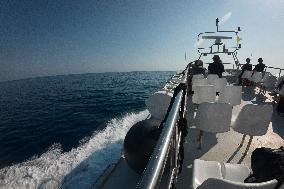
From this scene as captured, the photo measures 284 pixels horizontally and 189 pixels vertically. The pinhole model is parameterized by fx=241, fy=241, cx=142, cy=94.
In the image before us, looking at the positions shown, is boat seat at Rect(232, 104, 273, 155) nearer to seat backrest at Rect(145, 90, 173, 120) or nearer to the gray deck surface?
the gray deck surface

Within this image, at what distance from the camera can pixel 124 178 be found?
4188mm

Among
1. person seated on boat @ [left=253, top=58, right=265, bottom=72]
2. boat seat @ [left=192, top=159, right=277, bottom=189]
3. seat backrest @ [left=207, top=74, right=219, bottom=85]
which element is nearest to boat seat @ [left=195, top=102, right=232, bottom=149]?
boat seat @ [left=192, top=159, right=277, bottom=189]

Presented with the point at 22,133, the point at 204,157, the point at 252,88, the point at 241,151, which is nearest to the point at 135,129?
the point at 204,157

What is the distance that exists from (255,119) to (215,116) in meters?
0.76

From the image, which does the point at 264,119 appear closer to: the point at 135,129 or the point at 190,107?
the point at 135,129

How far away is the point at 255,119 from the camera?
466cm

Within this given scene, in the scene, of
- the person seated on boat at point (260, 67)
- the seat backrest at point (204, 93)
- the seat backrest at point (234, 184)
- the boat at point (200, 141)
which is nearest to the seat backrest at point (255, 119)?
the boat at point (200, 141)

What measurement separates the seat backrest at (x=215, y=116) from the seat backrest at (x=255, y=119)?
0.97ft

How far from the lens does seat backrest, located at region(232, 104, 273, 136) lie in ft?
15.1

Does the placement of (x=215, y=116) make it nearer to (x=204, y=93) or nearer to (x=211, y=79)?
(x=204, y=93)

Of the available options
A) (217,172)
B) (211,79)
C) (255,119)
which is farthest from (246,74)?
(217,172)

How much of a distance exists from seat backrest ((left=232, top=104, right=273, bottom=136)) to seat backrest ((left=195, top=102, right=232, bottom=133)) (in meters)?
0.30

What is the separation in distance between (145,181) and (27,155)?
11.7 m

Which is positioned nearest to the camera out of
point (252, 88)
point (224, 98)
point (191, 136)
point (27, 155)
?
point (191, 136)
